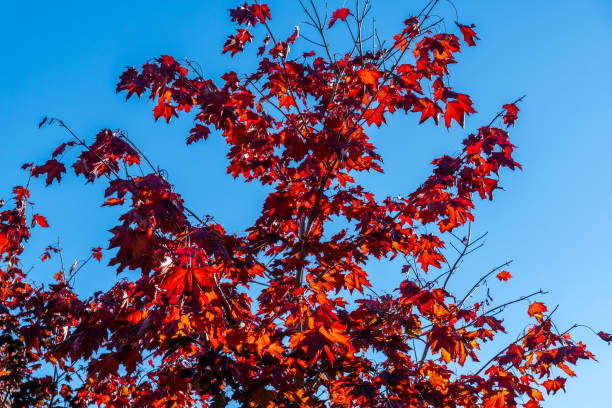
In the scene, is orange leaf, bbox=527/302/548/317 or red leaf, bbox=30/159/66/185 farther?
orange leaf, bbox=527/302/548/317

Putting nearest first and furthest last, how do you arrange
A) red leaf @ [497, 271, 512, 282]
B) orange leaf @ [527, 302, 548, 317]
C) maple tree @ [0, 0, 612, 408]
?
maple tree @ [0, 0, 612, 408], orange leaf @ [527, 302, 548, 317], red leaf @ [497, 271, 512, 282]

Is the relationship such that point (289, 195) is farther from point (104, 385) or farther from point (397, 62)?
point (104, 385)

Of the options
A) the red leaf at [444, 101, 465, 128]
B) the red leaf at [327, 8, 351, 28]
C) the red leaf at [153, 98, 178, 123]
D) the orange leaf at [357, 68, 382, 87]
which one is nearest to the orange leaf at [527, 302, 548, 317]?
the red leaf at [444, 101, 465, 128]

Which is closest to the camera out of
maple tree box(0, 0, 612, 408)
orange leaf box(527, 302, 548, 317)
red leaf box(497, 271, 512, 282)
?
maple tree box(0, 0, 612, 408)

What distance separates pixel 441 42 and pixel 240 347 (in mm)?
3921

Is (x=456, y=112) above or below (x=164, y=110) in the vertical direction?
below

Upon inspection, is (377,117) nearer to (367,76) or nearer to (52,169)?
(367,76)

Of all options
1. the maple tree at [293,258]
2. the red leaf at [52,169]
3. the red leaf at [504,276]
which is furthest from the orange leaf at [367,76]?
the red leaf at [504,276]

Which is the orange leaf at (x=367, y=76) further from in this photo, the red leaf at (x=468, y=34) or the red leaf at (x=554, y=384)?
the red leaf at (x=554, y=384)

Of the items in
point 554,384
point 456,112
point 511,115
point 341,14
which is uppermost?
point 341,14

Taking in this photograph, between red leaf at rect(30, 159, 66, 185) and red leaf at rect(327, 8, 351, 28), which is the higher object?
red leaf at rect(327, 8, 351, 28)

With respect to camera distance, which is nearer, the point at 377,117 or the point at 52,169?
the point at 52,169

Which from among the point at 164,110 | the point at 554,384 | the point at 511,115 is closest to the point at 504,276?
the point at 554,384

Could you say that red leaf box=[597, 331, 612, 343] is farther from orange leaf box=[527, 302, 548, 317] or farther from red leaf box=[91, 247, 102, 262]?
red leaf box=[91, 247, 102, 262]
